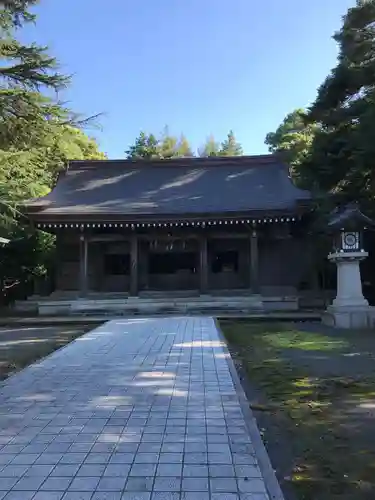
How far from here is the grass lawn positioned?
10.6 feet

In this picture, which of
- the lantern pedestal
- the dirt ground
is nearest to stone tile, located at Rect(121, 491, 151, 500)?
the dirt ground

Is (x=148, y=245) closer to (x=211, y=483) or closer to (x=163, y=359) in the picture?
(x=163, y=359)

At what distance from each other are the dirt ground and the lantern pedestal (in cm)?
648

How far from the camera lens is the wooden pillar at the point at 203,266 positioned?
1775 cm

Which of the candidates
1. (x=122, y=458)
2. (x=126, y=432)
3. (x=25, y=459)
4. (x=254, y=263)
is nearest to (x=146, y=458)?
(x=122, y=458)

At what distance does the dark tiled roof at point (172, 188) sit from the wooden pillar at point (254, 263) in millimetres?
1220

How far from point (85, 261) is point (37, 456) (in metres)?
14.7

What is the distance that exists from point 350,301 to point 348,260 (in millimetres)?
1084

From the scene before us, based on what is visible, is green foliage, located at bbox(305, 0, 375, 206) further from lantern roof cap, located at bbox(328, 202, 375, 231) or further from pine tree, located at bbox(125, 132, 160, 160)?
pine tree, located at bbox(125, 132, 160, 160)

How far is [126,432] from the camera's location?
13.0ft

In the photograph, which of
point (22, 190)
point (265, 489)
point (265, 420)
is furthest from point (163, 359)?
point (22, 190)

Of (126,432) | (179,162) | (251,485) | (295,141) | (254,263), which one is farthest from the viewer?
(295,141)

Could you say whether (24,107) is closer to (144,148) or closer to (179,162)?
(179,162)

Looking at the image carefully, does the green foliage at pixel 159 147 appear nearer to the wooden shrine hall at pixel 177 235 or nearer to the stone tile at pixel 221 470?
the wooden shrine hall at pixel 177 235
